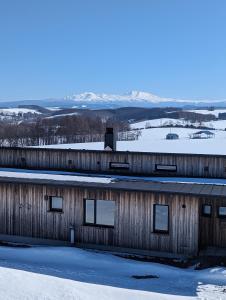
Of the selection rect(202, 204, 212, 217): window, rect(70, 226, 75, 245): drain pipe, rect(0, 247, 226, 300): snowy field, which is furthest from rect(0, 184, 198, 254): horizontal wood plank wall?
rect(202, 204, 212, 217): window

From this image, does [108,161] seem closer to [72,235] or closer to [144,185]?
[144,185]

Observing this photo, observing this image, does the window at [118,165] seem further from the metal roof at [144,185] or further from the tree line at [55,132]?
the tree line at [55,132]

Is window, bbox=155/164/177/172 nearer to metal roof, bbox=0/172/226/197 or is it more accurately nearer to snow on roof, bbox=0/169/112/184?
metal roof, bbox=0/172/226/197

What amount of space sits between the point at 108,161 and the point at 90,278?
413 inches

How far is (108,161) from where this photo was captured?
24.9 metres

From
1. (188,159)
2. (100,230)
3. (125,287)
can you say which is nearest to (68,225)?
(100,230)

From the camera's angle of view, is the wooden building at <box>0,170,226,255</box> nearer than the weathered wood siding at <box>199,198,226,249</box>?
Yes

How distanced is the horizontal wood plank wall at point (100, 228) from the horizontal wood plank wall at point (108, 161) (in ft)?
17.7

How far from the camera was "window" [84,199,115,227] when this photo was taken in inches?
763

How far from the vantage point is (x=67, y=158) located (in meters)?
25.6

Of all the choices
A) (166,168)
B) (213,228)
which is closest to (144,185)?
(213,228)

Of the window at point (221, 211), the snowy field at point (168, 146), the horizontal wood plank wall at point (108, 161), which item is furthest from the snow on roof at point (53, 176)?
the snowy field at point (168, 146)

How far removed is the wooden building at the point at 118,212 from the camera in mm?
18422

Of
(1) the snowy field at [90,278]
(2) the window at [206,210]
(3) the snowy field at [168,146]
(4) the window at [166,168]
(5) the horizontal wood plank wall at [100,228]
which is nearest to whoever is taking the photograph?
(1) the snowy field at [90,278]
